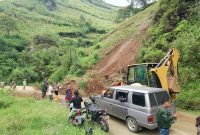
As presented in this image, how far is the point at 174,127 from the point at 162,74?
9.30 ft

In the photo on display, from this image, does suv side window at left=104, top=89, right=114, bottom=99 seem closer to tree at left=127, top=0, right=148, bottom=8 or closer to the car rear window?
the car rear window

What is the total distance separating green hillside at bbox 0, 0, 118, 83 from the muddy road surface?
16418mm

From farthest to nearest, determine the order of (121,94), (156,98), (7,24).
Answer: (7,24), (121,94), (156,98)

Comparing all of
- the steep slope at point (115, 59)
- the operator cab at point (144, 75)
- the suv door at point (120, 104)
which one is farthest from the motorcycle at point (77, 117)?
the steep slope at point (115, 59)

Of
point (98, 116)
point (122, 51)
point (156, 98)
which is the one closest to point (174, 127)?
point (156, 98)

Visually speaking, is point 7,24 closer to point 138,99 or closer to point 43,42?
point 43,42

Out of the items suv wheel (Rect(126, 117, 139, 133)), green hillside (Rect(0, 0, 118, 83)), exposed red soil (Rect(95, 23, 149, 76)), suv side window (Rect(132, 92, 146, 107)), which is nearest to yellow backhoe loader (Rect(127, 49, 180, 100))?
suv side window (Rect(132, 92, 146, 107))

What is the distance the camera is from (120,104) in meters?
13.5

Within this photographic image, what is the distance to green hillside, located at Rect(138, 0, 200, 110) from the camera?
17.3 metres

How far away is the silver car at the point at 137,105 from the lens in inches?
464

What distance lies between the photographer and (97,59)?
105ft

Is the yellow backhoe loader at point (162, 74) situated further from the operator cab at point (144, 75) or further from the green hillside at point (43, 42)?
the green hillside at point (43, 42)

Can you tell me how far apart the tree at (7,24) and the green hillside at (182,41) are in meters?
53.0

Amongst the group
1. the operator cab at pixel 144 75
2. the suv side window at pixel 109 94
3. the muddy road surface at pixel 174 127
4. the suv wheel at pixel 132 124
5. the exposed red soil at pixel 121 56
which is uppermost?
the exposed red soil at pixel 121 56
